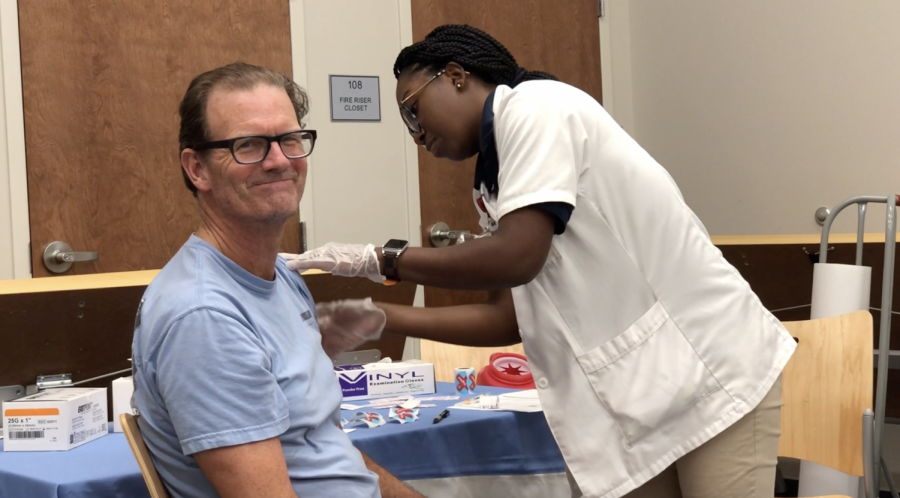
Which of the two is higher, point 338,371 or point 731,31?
point 731,31

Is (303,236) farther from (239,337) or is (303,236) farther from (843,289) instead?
(239,337)

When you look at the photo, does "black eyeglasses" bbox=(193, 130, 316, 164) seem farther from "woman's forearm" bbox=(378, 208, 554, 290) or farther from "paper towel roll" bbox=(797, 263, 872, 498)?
"paper towel roll" bbox=(797, 263, 872, 498)

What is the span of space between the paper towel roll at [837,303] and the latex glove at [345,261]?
1.54 meters

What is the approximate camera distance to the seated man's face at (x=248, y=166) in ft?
4.57

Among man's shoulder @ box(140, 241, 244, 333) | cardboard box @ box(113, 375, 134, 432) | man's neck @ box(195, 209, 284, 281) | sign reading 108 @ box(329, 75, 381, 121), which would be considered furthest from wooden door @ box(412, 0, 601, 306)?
man's shoulder @ box(140, 241, 244, 333)

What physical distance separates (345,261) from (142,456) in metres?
0.55

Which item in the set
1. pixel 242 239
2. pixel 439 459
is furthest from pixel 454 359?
pixel 242 239

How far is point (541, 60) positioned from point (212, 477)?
3.49 m

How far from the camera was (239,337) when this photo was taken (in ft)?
4.05

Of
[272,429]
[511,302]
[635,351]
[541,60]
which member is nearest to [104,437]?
[272,429]

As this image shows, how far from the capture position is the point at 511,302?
185 cm

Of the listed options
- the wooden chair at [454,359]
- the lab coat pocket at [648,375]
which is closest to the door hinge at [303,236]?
the wooden chair at [454,359]

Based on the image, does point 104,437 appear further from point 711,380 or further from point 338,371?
point 711,380

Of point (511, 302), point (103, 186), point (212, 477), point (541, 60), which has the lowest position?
point (212, 477)
